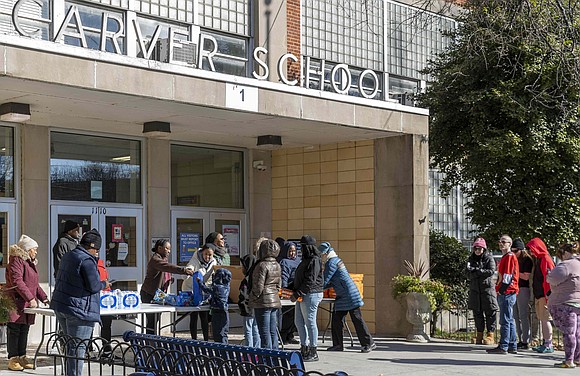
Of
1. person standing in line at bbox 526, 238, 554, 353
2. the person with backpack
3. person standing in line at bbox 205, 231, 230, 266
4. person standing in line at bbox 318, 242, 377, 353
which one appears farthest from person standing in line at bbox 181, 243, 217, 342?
person standing in line at bbox 526, 238, 554, 353

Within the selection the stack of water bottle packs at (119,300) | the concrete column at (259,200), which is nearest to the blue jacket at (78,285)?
the stack of water bottle packs at (119,300)

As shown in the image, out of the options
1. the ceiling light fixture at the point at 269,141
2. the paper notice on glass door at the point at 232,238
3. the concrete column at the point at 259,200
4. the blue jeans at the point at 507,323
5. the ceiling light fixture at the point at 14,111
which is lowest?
the blue jeans at the point at 507,323

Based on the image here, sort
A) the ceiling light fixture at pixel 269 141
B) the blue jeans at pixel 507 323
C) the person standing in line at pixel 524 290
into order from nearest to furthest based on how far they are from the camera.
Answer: the blue jeans at pixel 507 323, the person standing in line at pixel 524 290, the ceiling light fixture at pixel 269 141

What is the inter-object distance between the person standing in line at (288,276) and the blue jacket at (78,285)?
168 inches

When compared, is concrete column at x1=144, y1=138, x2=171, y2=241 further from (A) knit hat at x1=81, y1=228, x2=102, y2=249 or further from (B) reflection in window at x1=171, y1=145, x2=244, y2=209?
(A) knit hat at x1=81, y1=228, x2=102, y2=249

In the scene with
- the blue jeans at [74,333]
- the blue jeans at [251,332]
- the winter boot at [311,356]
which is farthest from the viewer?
the winter boot at [311,356]

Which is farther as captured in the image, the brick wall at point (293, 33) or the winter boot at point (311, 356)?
the brick wall at point (293, 33)

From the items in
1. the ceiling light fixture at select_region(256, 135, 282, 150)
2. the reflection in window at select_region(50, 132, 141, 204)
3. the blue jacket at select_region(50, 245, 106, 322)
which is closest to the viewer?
the blue jacket at select_region(50, 245, 106, 322)

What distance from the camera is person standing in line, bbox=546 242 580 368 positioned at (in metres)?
12.1

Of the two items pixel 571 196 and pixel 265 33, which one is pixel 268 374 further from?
pixel 571 196

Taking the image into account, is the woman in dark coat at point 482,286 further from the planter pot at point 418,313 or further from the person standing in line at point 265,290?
the person standing in line at point 265,290

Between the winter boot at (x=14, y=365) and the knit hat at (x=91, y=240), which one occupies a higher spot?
the knit hat at (x=91, y=240)

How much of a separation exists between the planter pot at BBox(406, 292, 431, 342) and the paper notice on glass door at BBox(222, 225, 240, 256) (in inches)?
152

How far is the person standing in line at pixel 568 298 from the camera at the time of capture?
12.1 meters
